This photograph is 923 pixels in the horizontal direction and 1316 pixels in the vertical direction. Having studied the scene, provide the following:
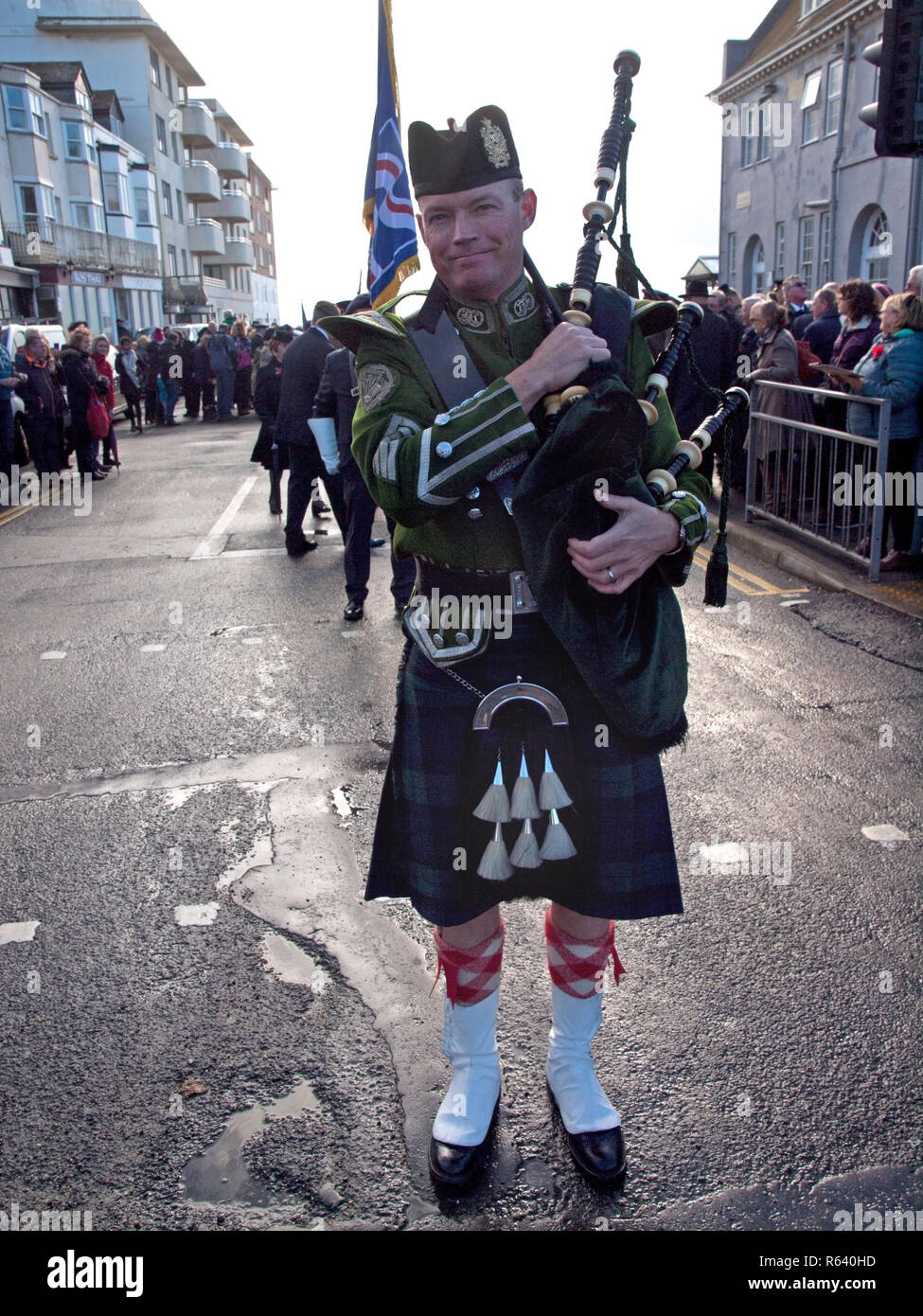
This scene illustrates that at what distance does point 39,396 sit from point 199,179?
51.2 meters

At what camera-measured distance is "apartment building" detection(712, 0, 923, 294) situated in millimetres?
23016

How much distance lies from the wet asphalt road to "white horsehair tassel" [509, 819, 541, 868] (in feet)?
2.33

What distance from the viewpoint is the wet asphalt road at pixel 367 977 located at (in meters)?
2.23

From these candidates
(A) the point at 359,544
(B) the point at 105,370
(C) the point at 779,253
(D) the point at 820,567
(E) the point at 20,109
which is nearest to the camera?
(A) the point at 359,544

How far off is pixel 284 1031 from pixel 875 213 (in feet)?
86.0

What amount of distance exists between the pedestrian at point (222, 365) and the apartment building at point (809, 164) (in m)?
14.0

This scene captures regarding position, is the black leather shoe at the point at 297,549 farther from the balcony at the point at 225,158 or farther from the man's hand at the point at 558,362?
the balcony at the point at 225,158

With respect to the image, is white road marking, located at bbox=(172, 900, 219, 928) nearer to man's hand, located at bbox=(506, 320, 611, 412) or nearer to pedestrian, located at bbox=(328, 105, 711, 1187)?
pedestrian, located at bbox=(328, 105, 711, 1187)

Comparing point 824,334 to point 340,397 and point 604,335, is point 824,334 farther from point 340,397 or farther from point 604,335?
point 604,335

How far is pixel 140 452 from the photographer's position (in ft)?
59.0

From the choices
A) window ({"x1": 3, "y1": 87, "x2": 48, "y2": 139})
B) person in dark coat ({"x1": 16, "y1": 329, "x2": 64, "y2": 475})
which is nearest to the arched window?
person in dark coat ({"x1": 16, "y1": 329, "x2": 64, "y2": 475})

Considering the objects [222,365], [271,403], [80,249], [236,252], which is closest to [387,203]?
[271,403]

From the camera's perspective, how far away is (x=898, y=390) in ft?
22.3
